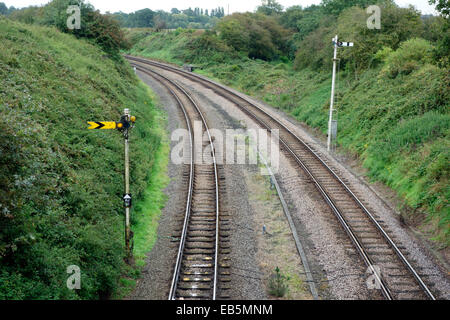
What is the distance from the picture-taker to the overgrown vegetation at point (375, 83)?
53.2ft

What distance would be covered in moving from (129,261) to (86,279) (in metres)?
2.39

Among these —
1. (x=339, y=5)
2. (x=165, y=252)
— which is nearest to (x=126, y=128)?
(x=165, y=252)

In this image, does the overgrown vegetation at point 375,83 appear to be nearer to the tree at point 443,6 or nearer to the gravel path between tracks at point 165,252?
the tree at point 443,6

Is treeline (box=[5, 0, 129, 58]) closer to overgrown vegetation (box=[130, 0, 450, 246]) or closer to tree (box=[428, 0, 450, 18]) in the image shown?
overgrown vegetation (box=[130, 0, 450, 246])

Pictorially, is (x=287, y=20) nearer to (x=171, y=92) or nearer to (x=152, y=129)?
(x=171, y=92)

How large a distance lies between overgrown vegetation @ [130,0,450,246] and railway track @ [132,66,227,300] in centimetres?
767

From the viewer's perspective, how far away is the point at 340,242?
509 inches

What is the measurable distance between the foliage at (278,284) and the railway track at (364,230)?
8.12 ft

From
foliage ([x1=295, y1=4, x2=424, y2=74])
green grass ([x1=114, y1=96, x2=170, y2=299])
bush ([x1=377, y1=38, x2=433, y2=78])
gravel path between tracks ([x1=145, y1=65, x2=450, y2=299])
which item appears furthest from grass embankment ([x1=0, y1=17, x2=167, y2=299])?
foliage ([x1=295, y1=4, x2=424, y2=74])

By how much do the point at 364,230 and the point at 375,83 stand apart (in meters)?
16.7

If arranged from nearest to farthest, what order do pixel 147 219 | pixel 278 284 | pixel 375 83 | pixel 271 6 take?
pixel 278 284 → pixel 147 219 → pixel 375 83 → pixel 271 6

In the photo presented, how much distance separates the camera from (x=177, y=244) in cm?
1276

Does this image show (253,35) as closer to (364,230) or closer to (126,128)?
(364,230)
